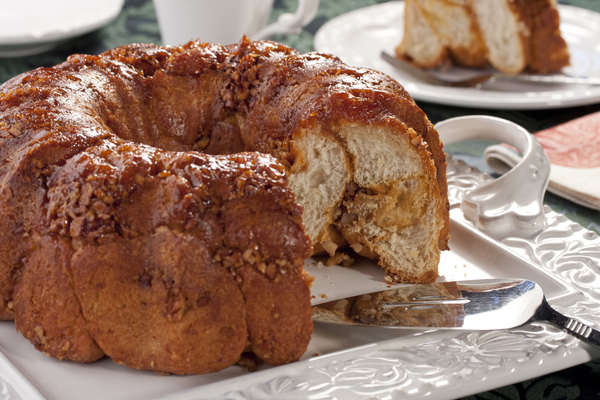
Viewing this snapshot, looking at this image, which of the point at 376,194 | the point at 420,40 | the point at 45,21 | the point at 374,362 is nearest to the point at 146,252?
A: the point at 374,362

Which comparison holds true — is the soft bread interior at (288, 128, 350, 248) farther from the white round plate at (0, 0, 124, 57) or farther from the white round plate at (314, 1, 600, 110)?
the white round plate at (0, 0, 124, 57)

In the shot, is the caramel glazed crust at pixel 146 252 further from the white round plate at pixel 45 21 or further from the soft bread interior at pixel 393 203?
the white round plate at pixel 45 21

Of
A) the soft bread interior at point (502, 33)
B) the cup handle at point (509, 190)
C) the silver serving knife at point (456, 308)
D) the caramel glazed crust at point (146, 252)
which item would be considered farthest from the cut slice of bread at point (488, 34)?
the caramel glazed crust at point (146, 252)

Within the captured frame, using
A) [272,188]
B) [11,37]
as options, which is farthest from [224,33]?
[272,188]

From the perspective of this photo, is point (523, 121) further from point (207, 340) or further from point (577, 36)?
point (207, 340)

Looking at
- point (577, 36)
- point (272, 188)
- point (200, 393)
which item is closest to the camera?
point (200, 393)
